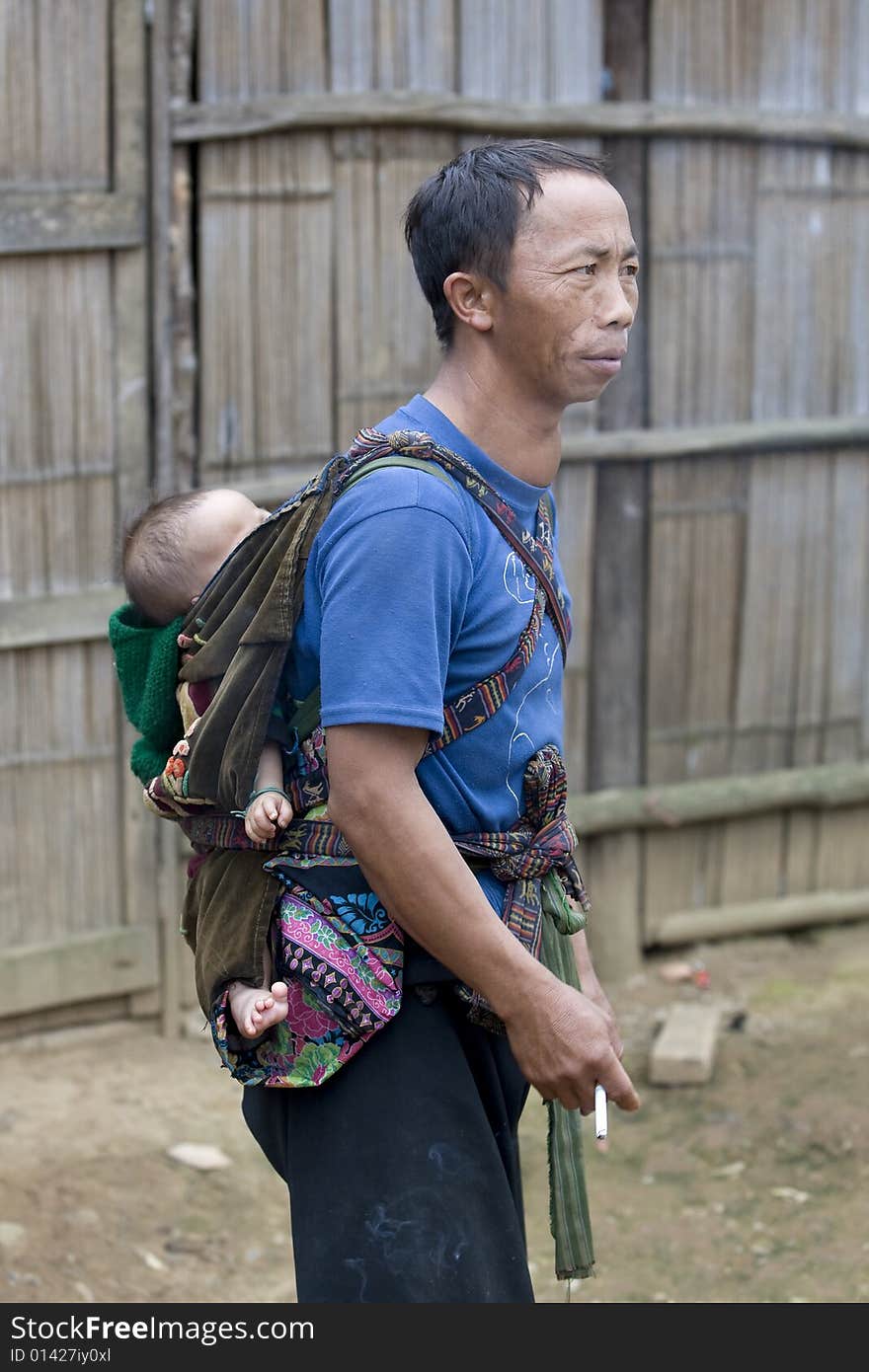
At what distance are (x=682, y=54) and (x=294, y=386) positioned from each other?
156 centimetres

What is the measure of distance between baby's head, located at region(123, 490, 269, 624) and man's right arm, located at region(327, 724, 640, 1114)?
50 centimetres

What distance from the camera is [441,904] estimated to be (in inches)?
79.4

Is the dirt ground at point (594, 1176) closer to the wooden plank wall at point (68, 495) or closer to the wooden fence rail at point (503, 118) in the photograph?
the wooden plank wall at point (68, 495)

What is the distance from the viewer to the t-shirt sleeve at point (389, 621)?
1.96 metres

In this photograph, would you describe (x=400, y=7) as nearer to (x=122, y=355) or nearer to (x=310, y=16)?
(x=310, y=16)

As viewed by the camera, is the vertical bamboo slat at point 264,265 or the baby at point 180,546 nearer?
the baby at point 180,546

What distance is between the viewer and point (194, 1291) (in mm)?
3859

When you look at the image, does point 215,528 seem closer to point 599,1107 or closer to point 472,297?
point 472,297

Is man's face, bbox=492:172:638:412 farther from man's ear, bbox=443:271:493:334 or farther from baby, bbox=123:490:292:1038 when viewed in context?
baby, bbox=123:490:292:1038

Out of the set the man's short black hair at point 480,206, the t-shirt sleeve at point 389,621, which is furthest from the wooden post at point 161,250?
the t-shirt sleeve at point 389,621

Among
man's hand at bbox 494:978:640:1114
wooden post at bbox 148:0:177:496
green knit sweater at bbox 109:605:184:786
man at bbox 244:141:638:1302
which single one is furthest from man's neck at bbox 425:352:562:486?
wooden post at bbox 148:0:177:496

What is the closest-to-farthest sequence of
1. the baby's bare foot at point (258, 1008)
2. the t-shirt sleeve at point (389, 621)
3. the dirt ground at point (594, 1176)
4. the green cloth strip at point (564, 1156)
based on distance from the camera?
the t-shirt sleeve at point (389, 621), the baby's bare foot at point (258, 1008), the green cloth strip at point (564, 1156), the dirt ground at point (594, 1176)

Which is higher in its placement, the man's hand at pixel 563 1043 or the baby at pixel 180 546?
the baby at pixel 180 546

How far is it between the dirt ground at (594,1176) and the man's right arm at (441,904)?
199 centimetres
